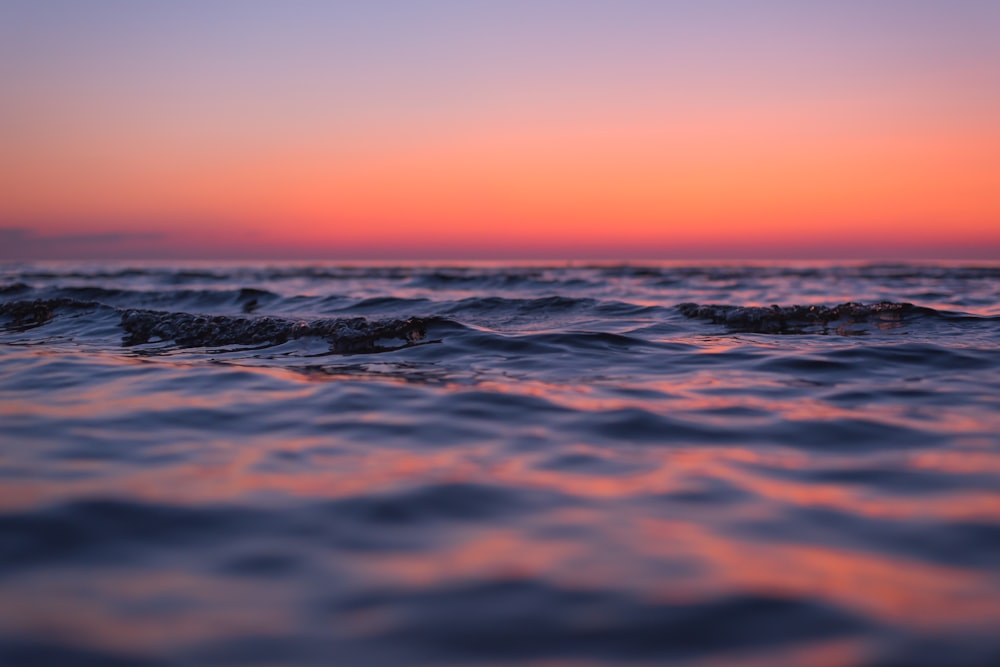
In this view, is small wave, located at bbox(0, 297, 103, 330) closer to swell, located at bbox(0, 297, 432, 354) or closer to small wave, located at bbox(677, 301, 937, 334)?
swell, located at bbox(0, 297, 432, 354)

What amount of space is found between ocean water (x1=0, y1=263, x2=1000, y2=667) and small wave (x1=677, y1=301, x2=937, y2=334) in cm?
252

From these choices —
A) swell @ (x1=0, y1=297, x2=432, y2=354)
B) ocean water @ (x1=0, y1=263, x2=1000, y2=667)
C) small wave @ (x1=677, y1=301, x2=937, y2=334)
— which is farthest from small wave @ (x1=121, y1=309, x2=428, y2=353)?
small wave @ (x1=677, y1=301, x2=937, y2=334)

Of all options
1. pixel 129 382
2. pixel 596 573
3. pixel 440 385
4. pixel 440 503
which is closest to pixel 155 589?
pixel 440 503

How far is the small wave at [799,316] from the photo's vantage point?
8.16 m

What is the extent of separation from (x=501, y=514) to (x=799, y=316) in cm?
740

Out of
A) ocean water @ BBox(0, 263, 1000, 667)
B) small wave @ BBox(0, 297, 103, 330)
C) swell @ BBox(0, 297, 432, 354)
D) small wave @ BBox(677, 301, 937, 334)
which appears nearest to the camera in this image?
ocean water @ BBox(0, 263, 1000, 667)

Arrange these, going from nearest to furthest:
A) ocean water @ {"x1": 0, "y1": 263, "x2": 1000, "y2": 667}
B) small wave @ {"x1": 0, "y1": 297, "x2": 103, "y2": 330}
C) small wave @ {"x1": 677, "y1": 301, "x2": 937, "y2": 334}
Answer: ocean water @ {"x1": 0, "y1": 263, "x2": 1000, "y2": 667} < small wave @ {"x1": 677, "y1": 301, "x2": 937, "y2": 334} < small wave @ {"x1": 0, "y1": 297, "x2": 103, "y2": 330}

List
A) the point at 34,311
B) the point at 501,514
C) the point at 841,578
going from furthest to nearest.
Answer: the point at 34,311 < the point at 501,514 < the point at 841,578

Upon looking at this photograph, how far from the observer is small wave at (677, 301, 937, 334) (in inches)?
321

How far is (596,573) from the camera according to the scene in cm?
200

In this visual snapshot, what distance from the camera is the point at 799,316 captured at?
8703 mm

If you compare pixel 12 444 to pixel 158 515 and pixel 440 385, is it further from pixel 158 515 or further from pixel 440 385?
pixel 440 385

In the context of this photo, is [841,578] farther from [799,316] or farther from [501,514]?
[799,316]

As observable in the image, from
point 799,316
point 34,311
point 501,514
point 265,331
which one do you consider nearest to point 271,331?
point 265,331
